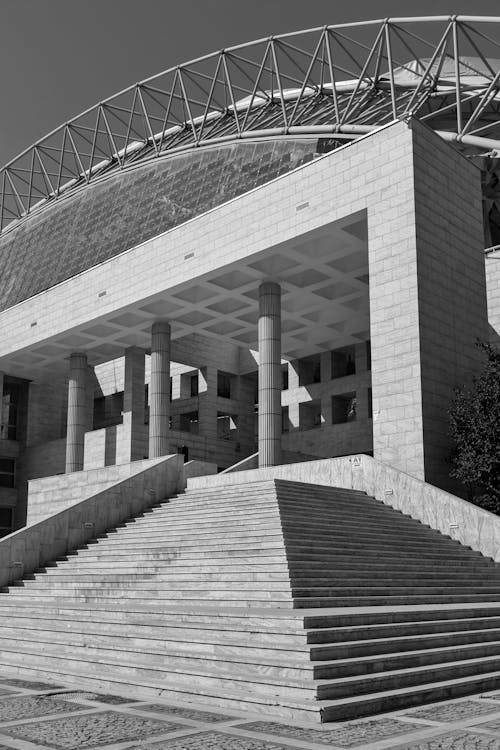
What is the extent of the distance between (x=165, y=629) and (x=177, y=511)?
11029 mm

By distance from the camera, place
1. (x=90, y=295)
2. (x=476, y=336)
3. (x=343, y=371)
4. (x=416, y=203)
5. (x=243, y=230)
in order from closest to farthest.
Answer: (x=416, y=203) → (x=476, y=336) → (x=243, y=230) → (x=90, y=295) → (x=343, y=371)

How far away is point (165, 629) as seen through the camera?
13.5m

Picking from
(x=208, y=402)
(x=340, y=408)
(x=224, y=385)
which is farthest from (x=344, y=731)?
(x=224, y=385)

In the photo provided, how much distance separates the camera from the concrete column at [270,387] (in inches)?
1347

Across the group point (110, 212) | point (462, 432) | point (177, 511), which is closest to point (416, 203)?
point (462, 432)

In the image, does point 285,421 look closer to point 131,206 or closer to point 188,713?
point 131,206

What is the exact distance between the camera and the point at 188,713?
1037 centimetres

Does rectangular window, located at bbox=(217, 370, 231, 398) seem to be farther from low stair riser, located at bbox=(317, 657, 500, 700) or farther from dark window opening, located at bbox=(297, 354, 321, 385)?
low stair riser, located at bbox=(317, 657, 500, 700)

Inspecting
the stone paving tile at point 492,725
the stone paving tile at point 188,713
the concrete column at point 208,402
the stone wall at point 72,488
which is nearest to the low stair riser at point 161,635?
the stone paving tile at point 188,713

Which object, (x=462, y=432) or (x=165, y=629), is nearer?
(x=165, y=629)

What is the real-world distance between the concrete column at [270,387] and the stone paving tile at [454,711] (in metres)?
22.8

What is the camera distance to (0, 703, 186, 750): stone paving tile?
28.2 feet

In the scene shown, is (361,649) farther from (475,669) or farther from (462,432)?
(462,432)

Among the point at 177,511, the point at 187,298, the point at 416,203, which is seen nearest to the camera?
the point at 177,511
